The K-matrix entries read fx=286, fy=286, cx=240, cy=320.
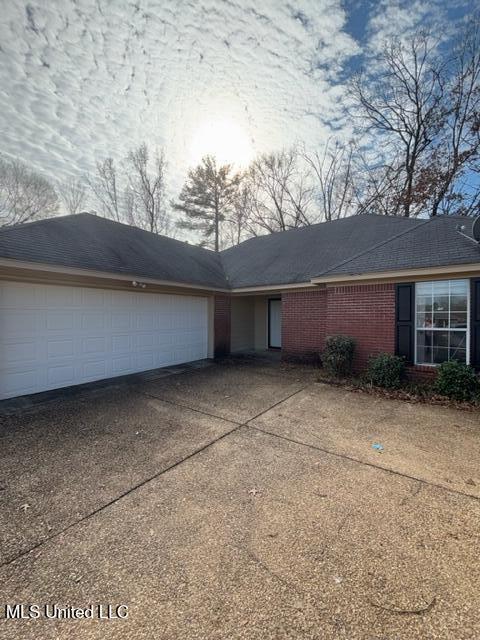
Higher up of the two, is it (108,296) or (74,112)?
(74,112)

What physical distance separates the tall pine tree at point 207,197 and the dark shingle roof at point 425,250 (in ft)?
52.4

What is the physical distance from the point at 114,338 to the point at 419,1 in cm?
1404

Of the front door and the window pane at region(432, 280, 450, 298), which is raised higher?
the window pane at region(432, 280, 450, 298)

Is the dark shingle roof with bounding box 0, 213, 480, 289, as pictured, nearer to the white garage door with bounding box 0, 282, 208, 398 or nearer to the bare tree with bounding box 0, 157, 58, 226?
the white garage door with bounding box 0, 282, 208, 398

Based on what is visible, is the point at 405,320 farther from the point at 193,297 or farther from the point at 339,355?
the point at 193,297

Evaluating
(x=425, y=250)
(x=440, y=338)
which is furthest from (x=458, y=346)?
(x=425, y=250)

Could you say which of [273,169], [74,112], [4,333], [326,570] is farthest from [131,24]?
[273,169]

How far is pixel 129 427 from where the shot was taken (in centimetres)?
461

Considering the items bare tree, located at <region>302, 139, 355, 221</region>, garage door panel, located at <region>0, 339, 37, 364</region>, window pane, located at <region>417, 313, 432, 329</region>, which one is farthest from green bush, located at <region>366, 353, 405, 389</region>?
Result: bare tree, located at <region>302, 139, 355, 221</region>

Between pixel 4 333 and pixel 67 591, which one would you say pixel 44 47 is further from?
pixel 67 591

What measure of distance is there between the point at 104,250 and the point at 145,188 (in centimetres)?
1653

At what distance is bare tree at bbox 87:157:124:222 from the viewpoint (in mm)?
20250

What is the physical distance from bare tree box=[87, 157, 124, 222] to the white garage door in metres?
15.9

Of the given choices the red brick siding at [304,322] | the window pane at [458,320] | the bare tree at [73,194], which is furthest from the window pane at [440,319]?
the bare tree at [73,194]
